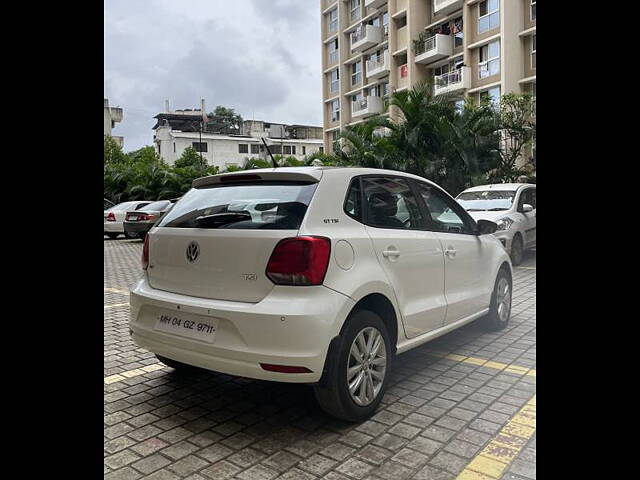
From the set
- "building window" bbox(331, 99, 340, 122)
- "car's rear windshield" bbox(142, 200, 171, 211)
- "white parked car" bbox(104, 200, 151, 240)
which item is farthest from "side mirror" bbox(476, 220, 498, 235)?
"building window" bbox(331, 99, 340, 122)

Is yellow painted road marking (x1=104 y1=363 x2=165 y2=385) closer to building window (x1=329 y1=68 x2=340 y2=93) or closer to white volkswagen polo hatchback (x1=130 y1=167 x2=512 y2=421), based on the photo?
white volkswagen polo hatchback (x1=130 y1=167 x2=512 y2=421)

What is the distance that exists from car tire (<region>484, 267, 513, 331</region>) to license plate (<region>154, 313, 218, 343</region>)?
2.16 metres

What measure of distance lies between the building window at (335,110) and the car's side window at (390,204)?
84.8 ft

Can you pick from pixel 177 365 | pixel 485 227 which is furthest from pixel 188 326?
pixel 485 227

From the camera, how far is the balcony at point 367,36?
14850 mm

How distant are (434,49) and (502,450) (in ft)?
19.1

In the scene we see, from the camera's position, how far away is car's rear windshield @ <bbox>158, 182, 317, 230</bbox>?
2.31 meters

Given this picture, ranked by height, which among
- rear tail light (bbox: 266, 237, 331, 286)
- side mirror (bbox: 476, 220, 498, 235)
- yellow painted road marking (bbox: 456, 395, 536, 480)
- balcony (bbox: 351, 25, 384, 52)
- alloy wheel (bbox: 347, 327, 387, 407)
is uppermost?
balcony (bbox: 351, 25, 384, 52)

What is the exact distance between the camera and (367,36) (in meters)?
16.2

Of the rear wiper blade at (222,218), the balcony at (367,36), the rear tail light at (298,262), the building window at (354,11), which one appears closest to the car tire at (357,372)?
the rear tail light at (298,262)

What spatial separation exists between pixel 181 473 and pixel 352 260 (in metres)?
1.08

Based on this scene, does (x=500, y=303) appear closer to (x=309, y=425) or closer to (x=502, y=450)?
(x=502, y=450)
